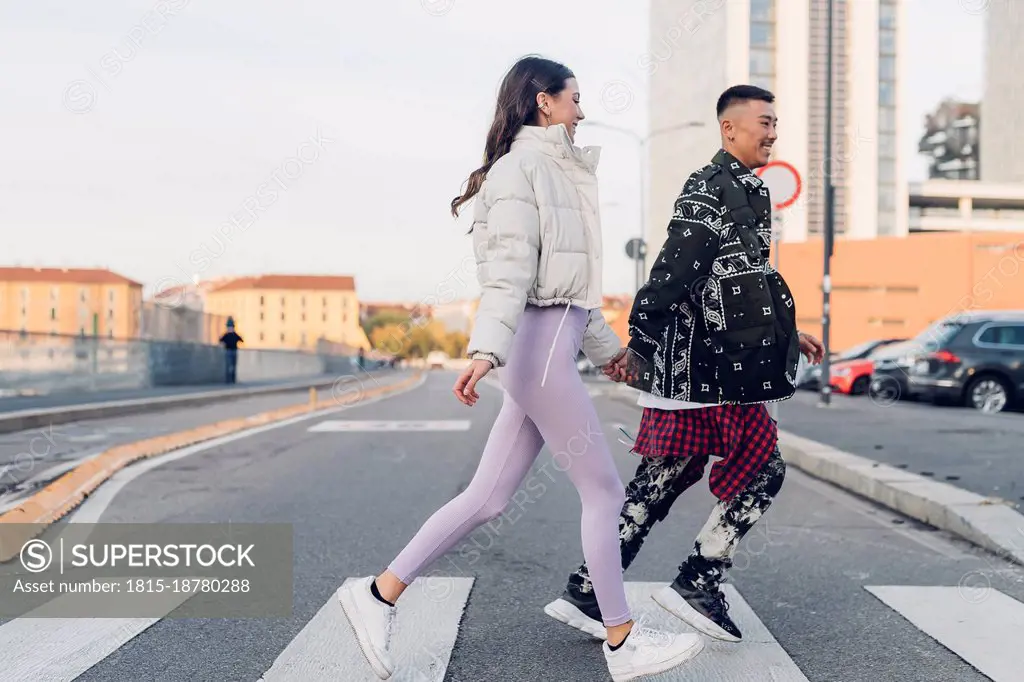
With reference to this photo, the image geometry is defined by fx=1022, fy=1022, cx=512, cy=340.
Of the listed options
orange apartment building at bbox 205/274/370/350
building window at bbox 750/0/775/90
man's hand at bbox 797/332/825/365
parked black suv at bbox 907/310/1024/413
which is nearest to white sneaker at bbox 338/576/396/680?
man's hand at bbox 797/332/825/365

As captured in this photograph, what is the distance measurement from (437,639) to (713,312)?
4.43 feet

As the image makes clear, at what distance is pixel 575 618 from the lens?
3230 millimetres

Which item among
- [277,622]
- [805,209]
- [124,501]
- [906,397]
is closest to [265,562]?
[277,622]

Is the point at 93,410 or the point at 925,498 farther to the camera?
the point at 93,410

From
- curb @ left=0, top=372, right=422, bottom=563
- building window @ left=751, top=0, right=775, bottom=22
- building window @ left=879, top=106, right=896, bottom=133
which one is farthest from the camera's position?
building window @ left=879, top=106, right=896, bottom=133

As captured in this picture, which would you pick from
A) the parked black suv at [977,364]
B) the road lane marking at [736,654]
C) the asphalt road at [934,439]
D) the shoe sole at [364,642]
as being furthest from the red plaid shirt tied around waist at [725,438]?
the parked black suv at [977,364]

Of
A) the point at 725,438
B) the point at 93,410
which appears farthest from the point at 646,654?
the point at 93,410

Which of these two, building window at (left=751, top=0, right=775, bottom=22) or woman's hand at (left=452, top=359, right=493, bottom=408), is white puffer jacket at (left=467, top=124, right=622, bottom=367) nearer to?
woman's hand at (left=452, top=359, right=493, bottom=408)

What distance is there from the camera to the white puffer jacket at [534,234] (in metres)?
2.64

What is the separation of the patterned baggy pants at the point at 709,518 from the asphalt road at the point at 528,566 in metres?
0.23

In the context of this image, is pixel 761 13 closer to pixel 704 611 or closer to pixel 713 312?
pixel 713 312

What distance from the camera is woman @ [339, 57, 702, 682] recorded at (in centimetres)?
270

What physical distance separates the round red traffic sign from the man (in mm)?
6978

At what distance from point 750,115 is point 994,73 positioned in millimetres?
101678
